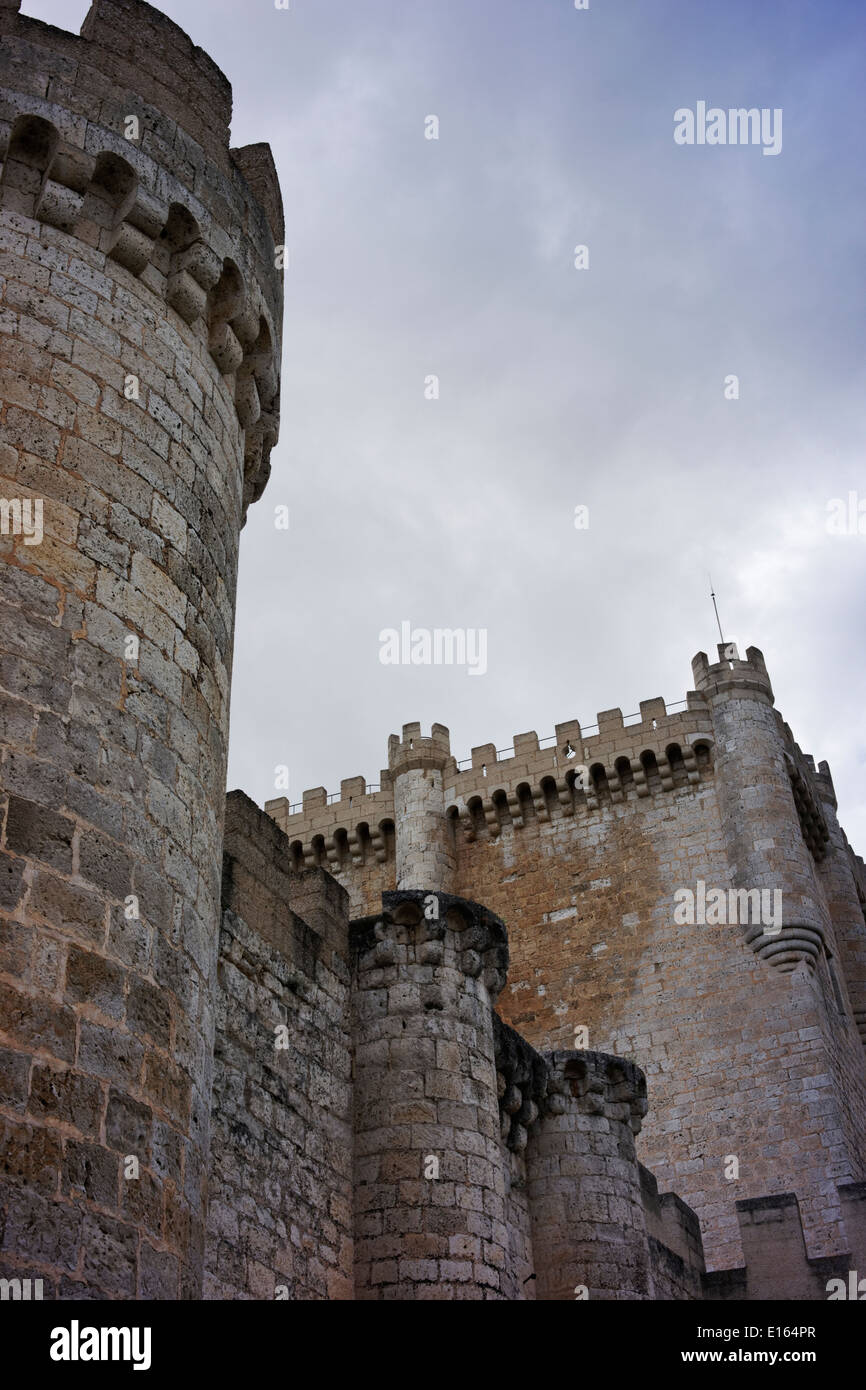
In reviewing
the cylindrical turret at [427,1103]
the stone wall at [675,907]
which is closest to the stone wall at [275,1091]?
the cylindrical turret at [427,1103]

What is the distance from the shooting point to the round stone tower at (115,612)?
15.4ft

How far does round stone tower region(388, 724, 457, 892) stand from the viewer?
73.5 ft

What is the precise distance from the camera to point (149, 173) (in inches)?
273

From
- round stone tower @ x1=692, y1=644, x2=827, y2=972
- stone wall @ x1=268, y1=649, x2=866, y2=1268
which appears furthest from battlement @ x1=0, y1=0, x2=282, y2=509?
round stone tower @ x1=692, y1=644, x2=827, y2=972

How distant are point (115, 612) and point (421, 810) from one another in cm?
1745

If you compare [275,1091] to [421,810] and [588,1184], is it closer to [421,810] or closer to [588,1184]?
[588,1184]

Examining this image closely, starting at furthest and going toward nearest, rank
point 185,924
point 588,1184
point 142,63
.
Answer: point 588,1184, point 142,63, point 185,924

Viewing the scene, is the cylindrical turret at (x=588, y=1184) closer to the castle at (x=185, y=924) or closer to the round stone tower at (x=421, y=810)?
the castle at (x=185, y=924)

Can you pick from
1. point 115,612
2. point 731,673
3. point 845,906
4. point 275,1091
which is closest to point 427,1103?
point 275,1091

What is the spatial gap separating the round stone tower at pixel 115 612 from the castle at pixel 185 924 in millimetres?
15

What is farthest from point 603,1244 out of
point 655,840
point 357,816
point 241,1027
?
point 357,816

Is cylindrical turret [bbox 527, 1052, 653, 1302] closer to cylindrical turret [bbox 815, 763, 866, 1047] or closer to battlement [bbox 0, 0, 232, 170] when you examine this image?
battlement [bbox 0, 0, 232, 170]
